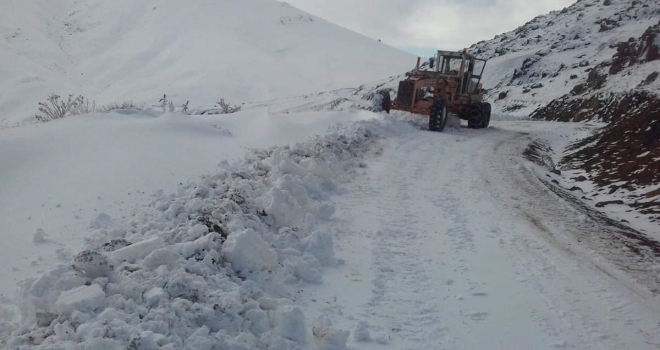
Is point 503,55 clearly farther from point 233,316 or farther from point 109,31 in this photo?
point 109,31

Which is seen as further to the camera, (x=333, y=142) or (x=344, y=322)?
(x=333, y=142)

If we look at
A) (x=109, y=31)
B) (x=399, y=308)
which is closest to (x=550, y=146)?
(x=399, y=308)

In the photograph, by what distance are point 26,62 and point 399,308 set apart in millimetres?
54441

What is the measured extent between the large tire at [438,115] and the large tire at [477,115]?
8.23 feet

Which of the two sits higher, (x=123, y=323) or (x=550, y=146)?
(x=550, y=146)

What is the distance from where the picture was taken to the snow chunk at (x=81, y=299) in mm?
3037

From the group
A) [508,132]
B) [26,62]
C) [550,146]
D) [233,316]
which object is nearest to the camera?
[233,316]

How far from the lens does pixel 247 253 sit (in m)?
4.21

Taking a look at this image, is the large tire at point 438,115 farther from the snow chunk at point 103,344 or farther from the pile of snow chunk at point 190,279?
the snow chunk at point 103,344

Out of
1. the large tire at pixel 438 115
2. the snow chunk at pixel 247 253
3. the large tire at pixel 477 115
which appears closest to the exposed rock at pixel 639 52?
the large tire at pixel 477 115

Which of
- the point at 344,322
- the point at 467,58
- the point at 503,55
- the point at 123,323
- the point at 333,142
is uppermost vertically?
the point at 503,55

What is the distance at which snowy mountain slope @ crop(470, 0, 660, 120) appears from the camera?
2488 cm

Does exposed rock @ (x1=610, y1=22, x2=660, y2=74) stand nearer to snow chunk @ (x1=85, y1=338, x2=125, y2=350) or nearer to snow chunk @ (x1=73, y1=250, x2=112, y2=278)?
snow chunk @ (x1=73, y1=250, x2=112, y2=278)

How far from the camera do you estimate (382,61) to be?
62.6m
